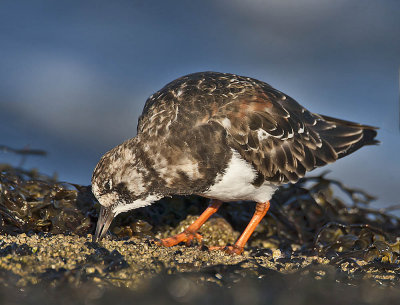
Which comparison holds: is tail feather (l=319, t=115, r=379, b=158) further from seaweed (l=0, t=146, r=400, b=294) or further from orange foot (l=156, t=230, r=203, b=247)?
orange foot (l=156, t=230, r=203, b=247)

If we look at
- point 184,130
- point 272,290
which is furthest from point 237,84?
point 272,290

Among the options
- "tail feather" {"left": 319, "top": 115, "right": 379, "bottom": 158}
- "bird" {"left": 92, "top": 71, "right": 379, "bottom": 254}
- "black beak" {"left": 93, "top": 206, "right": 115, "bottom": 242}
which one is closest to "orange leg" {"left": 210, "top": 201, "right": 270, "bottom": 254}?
"bird" {"left": 92, "top": 71, "right": 379, "bottom": 254}

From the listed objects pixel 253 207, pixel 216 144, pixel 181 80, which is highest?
pixel 181 80

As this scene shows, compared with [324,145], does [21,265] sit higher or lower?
lower

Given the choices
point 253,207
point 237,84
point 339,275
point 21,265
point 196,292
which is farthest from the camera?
point 253,207

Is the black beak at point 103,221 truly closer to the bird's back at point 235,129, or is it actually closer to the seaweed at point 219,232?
the seaweed at point 219,232

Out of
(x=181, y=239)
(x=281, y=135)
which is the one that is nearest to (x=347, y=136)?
(x=281, y=135)

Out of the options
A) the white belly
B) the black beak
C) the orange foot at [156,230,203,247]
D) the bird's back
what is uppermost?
the bird's back

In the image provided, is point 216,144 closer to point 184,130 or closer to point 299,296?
point 184,130
